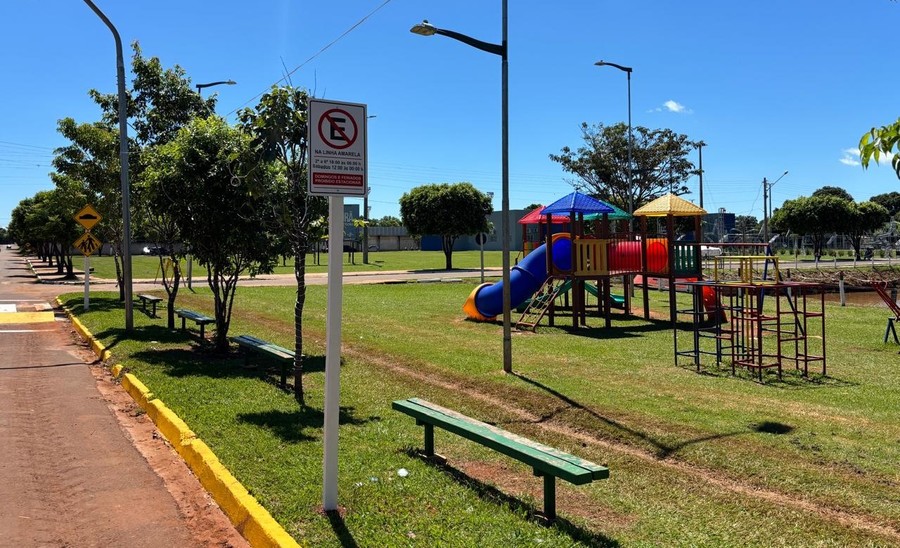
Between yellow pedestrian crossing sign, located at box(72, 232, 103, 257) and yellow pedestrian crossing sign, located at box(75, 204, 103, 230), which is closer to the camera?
yellow pedestrian crossing sign, located at box(75, 204, 103, 230)

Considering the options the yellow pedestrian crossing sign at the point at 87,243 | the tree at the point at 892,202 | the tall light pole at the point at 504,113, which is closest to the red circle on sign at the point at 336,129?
the tall light pole at the point at 504,113

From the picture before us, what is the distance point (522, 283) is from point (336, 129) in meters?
13.7

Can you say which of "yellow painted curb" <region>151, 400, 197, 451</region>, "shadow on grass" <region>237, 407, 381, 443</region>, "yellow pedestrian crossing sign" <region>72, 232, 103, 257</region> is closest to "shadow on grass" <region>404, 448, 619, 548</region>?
"shadow on grass" <region>237, 407, 381, 443</region>

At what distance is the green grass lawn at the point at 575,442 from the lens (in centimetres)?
475

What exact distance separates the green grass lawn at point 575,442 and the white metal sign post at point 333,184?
54 centimetres

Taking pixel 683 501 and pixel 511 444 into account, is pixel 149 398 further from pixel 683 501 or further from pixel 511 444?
pixel 683 501

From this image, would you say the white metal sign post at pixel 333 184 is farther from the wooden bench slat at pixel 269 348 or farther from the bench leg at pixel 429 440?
the wooden bench slat at pixel 269 348

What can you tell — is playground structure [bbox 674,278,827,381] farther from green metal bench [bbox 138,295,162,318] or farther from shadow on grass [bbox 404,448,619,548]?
green metal bench [bbox 138,295,162,318]

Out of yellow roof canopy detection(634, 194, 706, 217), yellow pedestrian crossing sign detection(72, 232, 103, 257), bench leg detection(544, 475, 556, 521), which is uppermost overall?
yellow roof canopy detection(634, 194, 706, 217)

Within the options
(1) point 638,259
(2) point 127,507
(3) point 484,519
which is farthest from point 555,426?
(1) point 638,259

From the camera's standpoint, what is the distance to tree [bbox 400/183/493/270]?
1977 inches

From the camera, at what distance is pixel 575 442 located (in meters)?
7.01

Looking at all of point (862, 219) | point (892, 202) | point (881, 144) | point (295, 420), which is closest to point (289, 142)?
point (295, 420)

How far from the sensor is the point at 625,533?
462 centimetres
